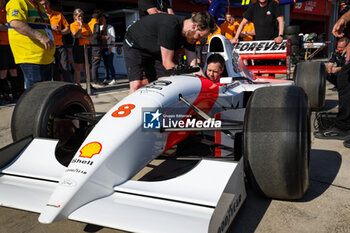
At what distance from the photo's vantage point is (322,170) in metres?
2.55

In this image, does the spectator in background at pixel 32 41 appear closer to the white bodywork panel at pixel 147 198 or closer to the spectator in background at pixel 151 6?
the spectator in background at pixel 151 6

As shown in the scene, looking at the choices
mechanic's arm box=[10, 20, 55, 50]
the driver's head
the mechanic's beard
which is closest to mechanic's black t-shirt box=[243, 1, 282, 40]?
the driver's head

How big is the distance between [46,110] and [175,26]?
54.4 inches

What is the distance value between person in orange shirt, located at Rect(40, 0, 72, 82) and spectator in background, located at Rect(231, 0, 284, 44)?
330 cm

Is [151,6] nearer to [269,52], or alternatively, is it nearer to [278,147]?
[269,52]

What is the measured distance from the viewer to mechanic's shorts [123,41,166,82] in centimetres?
338

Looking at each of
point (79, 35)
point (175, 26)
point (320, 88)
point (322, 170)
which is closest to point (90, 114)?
point (175, 26)

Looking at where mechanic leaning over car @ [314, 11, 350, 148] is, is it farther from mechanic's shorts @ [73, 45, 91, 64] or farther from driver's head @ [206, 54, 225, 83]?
mechanic's shorts @ [73, 45, 91, 64]

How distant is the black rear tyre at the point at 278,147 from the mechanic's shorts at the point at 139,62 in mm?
1779

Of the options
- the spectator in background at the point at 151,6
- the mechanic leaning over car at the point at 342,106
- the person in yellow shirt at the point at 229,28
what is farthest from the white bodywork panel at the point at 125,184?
the person in yellow shirt at the point at 229,28

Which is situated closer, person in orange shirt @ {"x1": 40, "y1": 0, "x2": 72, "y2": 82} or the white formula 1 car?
the white formula 1 car

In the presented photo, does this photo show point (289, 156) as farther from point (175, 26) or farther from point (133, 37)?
point (133, 37)

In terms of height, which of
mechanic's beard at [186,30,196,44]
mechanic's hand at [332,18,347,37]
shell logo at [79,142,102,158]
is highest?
mechanic's hand at [332,18,347,37]

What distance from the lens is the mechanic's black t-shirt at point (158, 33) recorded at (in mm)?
2783
